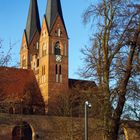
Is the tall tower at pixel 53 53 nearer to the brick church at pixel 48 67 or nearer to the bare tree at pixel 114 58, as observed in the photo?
the brick church at pixel 48 67

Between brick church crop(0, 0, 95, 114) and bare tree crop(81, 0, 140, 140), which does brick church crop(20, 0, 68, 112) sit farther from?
bare tree crop(81, 0, 140, 140)

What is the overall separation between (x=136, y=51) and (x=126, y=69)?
0.54 metres

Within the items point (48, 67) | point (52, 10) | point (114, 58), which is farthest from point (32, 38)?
point (114, 58)

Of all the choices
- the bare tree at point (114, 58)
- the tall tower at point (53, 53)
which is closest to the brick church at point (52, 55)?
the tall tower at point (53, 53)

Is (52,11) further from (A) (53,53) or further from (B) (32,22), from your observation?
(B) (32,22)

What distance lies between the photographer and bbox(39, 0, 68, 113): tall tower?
212ft

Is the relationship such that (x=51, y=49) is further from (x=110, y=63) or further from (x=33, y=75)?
(x=110, y=63)

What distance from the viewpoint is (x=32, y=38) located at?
2864 inches

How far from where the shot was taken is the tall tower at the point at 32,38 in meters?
71.3

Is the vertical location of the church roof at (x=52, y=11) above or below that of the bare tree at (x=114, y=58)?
above

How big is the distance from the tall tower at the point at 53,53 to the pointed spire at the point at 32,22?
15.0 feet

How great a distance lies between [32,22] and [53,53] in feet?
Result: 29.3

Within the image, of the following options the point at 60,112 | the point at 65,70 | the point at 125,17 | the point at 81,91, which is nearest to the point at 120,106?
the point at 125,17

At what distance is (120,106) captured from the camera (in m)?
10.9
